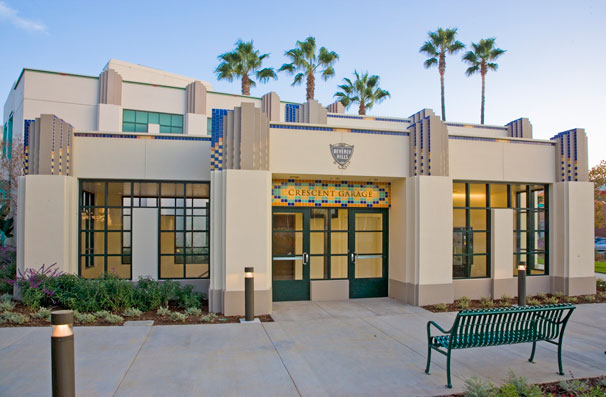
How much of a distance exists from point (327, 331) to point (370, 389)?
2.54 meters

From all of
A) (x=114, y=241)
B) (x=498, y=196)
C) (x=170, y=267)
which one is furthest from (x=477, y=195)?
(x=114, y=241)

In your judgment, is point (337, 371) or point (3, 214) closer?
point (337, 371)

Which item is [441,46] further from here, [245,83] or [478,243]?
[478,243]

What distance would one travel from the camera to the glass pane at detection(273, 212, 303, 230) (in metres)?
9.94

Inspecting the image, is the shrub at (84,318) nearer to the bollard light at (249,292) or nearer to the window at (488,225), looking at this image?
the bollard light at (249,292)

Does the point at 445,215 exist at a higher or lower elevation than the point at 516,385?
A: higher

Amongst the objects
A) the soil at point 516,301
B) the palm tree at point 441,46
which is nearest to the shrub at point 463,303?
the soil at point 516,301

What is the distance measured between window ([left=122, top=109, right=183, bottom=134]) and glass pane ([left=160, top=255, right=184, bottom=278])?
11520mm

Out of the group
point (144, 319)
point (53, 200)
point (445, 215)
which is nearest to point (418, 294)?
point (445, 215)

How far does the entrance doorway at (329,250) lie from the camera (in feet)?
32.6

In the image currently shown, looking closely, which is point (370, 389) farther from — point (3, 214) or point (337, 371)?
point (3, 214)

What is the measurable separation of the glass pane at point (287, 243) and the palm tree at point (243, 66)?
20.7 meters

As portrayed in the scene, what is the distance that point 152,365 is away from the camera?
5531mm

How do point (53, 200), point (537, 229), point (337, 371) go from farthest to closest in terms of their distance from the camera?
point (537, 229), point (53, 200), point (337, 371)
